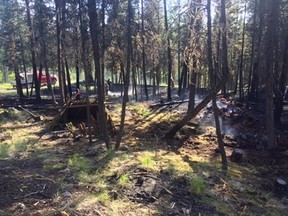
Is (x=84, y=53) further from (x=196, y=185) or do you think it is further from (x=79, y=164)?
(x=196, y=185)

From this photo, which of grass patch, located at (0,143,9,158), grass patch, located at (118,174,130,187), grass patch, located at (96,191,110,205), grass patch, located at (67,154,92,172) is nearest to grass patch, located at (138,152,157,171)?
grass patch, located at (118,174,130,187)

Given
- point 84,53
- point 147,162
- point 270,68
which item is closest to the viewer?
point 147,162

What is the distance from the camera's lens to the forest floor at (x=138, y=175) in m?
7.48

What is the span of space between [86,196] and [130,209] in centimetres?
104

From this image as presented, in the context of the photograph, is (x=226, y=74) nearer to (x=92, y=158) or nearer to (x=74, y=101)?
(x=92, y=158)

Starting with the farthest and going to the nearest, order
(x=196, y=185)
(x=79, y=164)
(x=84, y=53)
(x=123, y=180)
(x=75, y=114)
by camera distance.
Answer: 1. (x=75, y=114)
2. (x=84, y=53)
3. (x=79, y=164)
4. (x=196, y=185)
5. (x=123, y=180)

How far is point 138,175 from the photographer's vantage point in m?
9.21

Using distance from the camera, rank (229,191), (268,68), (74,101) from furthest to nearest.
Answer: (74,101) < (268,68) < (229,191)

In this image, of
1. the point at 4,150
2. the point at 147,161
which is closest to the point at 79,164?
the point at 147,161

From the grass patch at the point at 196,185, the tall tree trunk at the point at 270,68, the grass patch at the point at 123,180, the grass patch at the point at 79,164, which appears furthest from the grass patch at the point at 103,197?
the tall tree trunk at the point at 270,68

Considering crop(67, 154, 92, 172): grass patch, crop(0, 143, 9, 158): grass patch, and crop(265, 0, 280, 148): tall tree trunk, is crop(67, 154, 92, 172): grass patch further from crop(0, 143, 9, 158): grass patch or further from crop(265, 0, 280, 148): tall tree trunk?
crop(265, 0, 280, 148): tall tree trunk

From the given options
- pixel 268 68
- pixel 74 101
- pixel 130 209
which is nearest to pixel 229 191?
pixel 130 209

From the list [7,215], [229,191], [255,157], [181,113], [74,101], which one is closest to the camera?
[7,215]

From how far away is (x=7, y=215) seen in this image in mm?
6574
